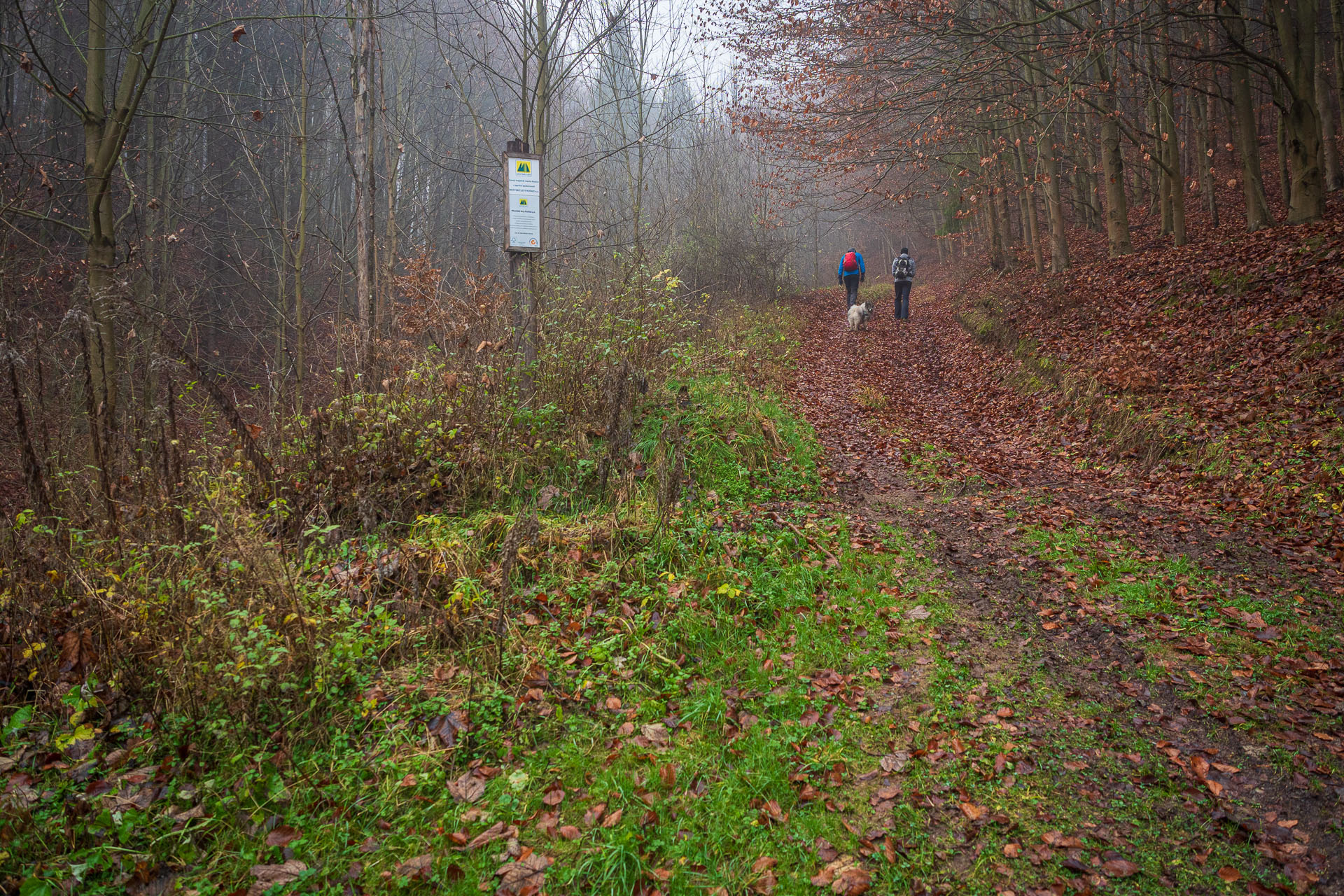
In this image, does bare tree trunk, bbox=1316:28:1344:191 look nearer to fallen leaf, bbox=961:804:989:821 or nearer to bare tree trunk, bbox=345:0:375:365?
fallen leaf, bbox=961:804:989:821

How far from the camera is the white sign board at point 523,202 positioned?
22.6 ft

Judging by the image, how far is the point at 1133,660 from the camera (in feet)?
13.4

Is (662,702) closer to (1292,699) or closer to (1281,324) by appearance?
(1292,699)

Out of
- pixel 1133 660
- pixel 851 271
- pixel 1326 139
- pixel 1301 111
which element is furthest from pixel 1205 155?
pixel 1133 660

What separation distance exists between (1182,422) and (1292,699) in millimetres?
4709

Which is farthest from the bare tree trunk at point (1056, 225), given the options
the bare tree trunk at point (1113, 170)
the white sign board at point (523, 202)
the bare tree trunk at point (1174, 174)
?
the white sign board at point (523, 202)

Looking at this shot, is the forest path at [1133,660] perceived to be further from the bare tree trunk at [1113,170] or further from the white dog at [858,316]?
the white dog at [858,316]

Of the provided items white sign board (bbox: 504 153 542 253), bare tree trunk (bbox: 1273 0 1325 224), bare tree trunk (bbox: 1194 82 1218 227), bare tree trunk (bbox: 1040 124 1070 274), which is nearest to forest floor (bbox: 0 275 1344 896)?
white sign board (bbox: 504 153 542 253)

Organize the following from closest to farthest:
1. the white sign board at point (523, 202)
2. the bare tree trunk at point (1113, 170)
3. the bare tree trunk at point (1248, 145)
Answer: the white sign board at point (523, 202)
the bare tree trunk at point (1248, 145)
the bare tree trunk at point (1113, 170)

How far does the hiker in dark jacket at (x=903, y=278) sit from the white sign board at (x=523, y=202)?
496 inches

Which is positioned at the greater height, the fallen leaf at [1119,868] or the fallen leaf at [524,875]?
the fallen leaf at [1119,868]

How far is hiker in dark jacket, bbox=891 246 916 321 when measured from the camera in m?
18.0

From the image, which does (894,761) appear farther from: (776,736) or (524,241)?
(524,241)

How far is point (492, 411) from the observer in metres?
6.43
